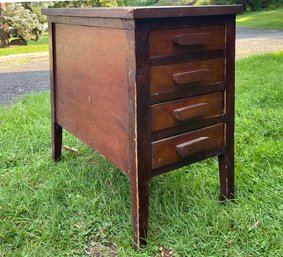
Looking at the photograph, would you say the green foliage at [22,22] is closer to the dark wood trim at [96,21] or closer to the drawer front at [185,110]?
the dark wood trim at [96,21]

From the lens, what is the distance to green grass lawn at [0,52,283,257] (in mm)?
1636

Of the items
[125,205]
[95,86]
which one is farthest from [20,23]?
[125,205]

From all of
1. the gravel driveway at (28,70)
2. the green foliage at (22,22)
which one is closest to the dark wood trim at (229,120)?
the gravel driveway at (28,70)

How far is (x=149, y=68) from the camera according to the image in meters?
1.49

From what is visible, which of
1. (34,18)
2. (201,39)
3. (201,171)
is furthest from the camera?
(34,18)

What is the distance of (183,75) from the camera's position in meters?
1.58

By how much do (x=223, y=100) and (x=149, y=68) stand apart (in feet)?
1.47

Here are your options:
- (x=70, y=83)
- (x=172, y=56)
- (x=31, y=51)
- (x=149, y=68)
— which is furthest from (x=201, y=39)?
(x=31, y=51)

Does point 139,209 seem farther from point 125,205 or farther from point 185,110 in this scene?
point 185,110

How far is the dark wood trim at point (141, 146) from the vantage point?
1455mm

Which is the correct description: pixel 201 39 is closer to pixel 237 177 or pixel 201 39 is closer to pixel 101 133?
pixel 101 133

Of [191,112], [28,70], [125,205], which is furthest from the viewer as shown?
[28,70]

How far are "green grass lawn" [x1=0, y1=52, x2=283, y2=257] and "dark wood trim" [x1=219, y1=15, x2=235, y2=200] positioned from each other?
78 millimetres

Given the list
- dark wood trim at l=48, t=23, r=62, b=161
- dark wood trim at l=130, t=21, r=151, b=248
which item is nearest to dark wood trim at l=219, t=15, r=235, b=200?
dark wood trim at l=130, t=21, r=151, b=248
